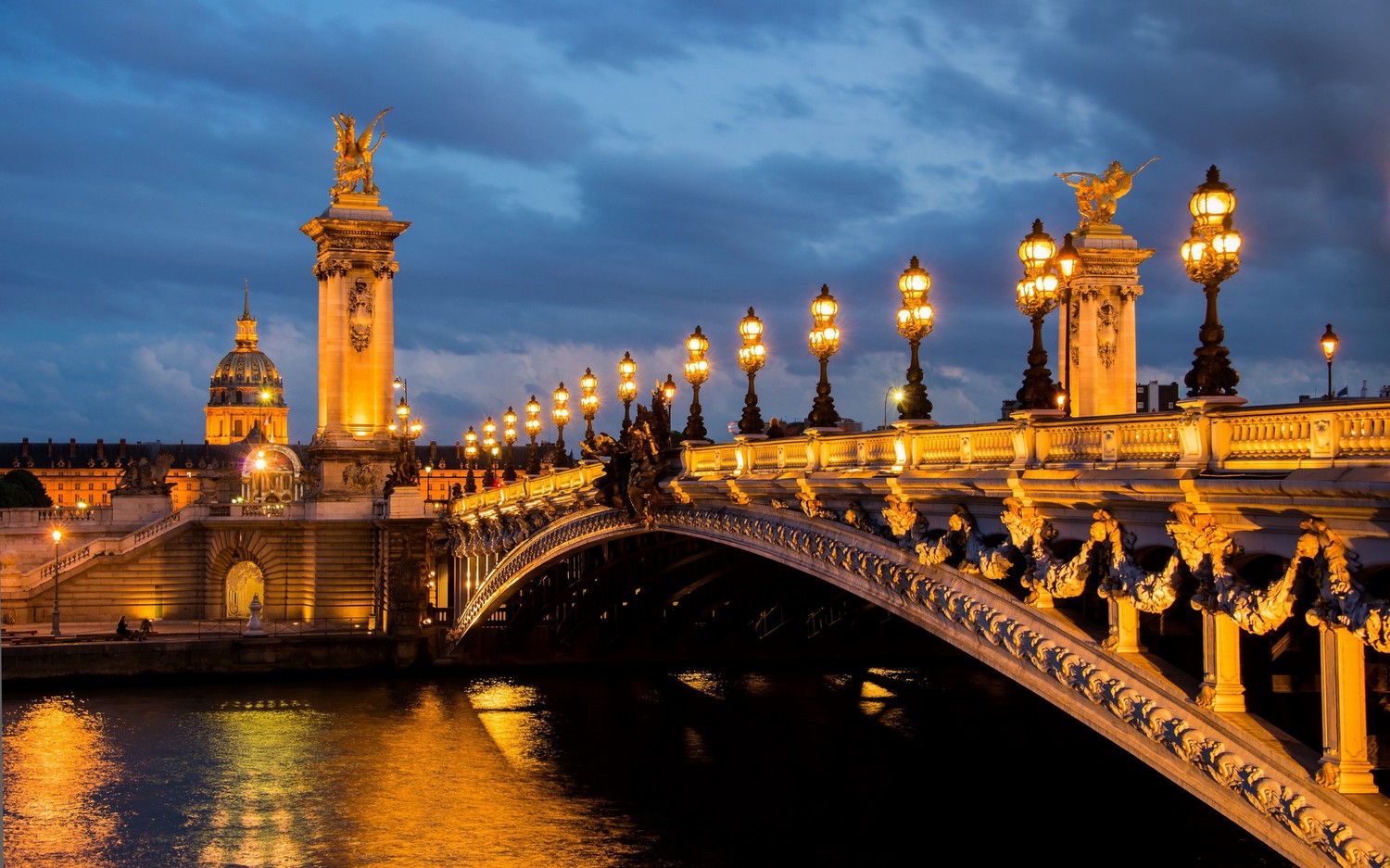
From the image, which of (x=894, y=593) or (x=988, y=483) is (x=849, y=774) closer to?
(x=894, y=593)

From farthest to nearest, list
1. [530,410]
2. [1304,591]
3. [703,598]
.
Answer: [530,410] < [703,598] < [1304,591]

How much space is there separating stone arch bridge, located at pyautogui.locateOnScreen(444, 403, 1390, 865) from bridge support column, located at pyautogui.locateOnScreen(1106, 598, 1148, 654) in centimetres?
2

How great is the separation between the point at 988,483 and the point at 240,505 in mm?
58587

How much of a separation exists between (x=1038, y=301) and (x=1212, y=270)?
606 cm

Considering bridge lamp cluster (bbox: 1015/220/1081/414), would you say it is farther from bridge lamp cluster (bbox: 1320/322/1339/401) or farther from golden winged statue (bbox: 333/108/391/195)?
golden winged statue (bbox: 333/108/391/195)

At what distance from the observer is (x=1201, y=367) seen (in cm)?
1745

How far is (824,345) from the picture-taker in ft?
102

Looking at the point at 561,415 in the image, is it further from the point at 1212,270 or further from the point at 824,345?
the point at 1212,270

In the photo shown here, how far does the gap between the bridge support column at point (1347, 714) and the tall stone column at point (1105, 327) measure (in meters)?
37.1

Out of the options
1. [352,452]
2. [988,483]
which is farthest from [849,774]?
[352,452]

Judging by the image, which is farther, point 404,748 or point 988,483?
point 404,748

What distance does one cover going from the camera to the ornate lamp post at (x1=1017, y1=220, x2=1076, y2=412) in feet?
72.5

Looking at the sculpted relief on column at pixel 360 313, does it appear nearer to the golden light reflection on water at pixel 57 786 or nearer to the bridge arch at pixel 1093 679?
the golden light reflection on water at pixel 57 786

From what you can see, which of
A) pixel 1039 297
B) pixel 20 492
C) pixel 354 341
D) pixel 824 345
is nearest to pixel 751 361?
pixel 824 345
